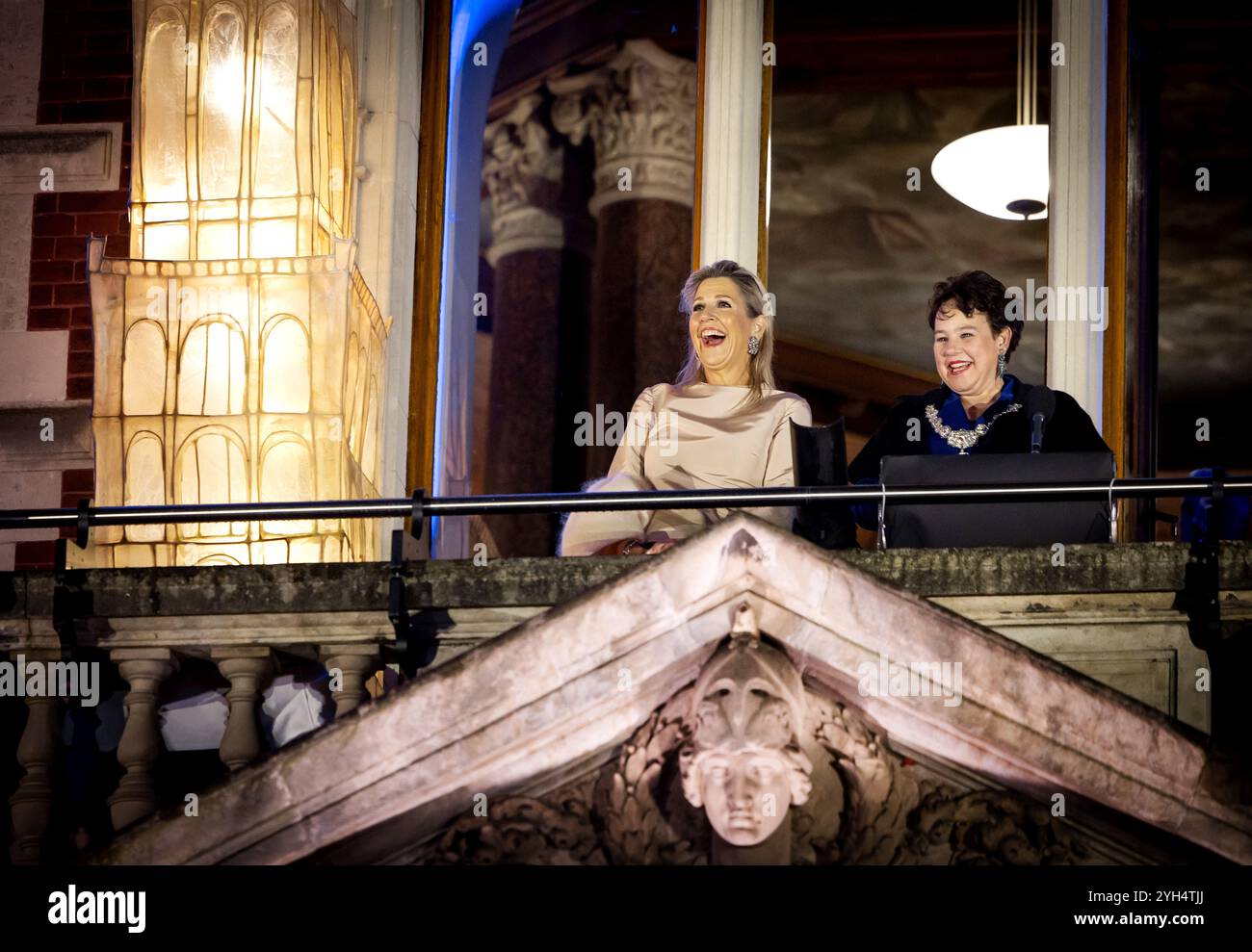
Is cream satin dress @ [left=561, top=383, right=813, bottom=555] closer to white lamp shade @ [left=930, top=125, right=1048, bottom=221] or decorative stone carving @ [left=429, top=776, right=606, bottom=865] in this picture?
decorative stone carving @ [left=429, top=776, right=606, bottom=865]

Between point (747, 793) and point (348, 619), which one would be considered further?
point (348, 619)

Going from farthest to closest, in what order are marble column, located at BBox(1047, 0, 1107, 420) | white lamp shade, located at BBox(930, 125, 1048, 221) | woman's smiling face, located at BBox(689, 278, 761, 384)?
white lamp shade, located at BBox(930, 125, 1048, 221), marble column, located at BBox(1047, 0, 1107, 420), woman's smiling face, located at BBox(689, 278, 761, 384)

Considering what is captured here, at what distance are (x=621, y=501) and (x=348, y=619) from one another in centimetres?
77

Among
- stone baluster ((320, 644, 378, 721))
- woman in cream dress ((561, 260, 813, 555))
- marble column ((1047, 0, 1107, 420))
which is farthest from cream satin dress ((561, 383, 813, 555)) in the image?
marble column ((1047, 0, 1107, 420))

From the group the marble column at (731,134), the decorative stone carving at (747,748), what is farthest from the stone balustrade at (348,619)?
the marble column at (731,134)

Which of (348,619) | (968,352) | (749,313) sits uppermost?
(749,313)

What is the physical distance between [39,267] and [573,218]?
2.17m

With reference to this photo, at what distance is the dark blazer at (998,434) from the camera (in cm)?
672

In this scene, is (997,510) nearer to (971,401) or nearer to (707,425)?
(971,401)

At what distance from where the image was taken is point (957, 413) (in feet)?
22.5

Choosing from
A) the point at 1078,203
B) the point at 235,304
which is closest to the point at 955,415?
the point at 1078,203

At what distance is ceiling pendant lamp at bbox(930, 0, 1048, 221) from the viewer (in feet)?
29.1

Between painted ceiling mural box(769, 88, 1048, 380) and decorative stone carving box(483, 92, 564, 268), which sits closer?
painted ceiling mural box(769, 88, 1048, 380)

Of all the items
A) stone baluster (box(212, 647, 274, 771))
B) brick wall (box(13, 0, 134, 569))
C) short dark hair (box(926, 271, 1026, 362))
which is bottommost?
stone baluster (box(212, 647, 274, 771))
